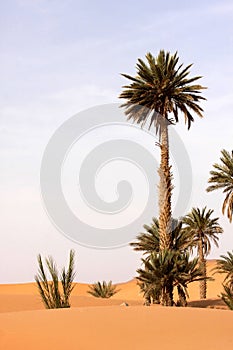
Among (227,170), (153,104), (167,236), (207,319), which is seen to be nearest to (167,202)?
(167,236)

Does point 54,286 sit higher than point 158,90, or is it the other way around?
point 158,90

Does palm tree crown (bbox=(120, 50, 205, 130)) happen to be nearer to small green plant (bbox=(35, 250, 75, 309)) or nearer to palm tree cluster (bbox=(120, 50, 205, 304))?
palm tree cluster (bbox=(120, 50, 205, 304))

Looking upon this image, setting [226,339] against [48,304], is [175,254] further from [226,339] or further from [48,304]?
[226,339]

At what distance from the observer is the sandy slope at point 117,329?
789 cm

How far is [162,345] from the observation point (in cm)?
796

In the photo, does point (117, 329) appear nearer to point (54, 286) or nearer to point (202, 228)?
point (54, 286)

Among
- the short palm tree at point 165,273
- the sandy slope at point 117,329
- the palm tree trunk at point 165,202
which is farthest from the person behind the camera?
the palm tree trunk at point 165,202

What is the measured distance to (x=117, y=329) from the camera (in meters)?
8.90

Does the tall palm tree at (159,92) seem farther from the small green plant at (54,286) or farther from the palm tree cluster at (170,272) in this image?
the small green plant at (54,286)

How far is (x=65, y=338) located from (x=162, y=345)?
143 centimetres

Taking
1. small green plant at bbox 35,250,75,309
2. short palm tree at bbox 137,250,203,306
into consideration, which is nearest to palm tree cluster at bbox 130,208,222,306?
short palm tree at bbox 137,250,203,306

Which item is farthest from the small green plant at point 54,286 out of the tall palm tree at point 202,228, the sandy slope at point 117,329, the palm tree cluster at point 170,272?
the tall palm tree at point 202,228

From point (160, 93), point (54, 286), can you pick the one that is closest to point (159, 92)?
point (160, 93)

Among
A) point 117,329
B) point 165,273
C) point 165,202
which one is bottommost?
point 117,329
